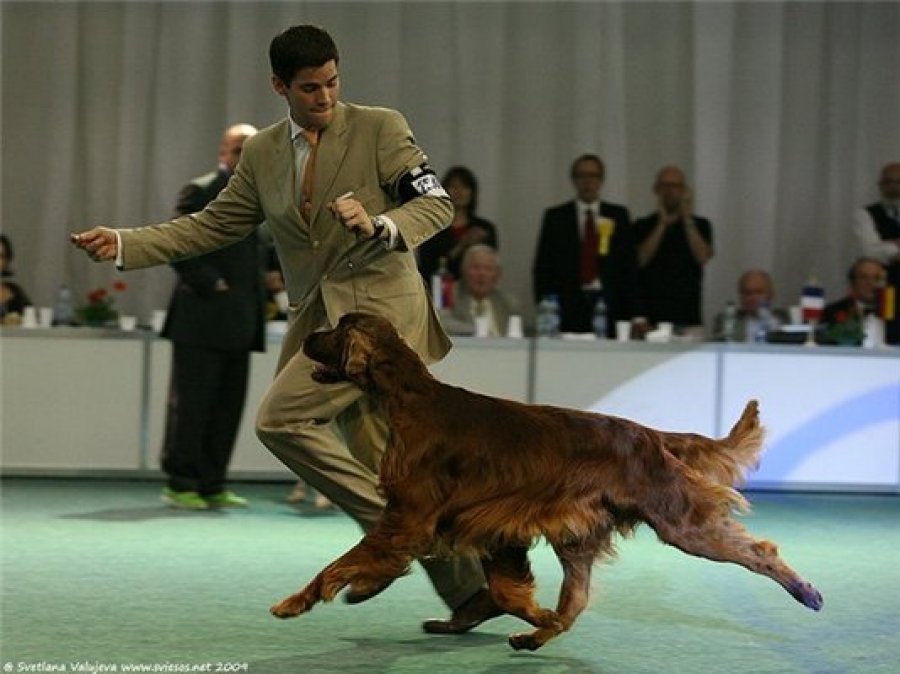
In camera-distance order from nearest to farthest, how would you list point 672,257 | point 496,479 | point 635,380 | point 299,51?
1. point 496,479
2. point 299,51
3. point 635,380
4. point 672,257

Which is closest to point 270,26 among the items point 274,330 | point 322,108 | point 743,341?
point 274,330

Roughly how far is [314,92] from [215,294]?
3.10m

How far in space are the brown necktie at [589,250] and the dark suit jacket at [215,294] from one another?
2195mm

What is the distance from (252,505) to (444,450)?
372 centimetres

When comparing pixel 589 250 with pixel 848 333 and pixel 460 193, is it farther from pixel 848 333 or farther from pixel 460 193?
pixel 848 333

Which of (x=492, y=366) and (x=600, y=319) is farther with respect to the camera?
(x=600, y=319)

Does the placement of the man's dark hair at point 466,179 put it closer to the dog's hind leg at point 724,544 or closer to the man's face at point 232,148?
the man's face at point 232,148

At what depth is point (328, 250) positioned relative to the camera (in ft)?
14.5

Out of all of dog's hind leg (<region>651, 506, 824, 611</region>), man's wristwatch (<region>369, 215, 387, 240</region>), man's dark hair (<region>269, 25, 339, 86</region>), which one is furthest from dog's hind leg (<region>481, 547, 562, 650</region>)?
man's dark hair (<region>269, 25, 339, 86</region>)

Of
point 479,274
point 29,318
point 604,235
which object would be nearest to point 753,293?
point 604,235

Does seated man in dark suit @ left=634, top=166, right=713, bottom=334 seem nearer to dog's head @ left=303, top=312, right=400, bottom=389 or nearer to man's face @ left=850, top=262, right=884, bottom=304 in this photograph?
man's face @ left=850, top=262, right=884, bottom=304

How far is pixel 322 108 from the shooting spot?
4344mm

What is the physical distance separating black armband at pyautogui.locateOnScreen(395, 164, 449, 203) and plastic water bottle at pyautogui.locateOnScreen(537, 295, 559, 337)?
4182 mm

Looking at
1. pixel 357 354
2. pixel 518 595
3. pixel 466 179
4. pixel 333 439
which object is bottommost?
pixel 518 595
